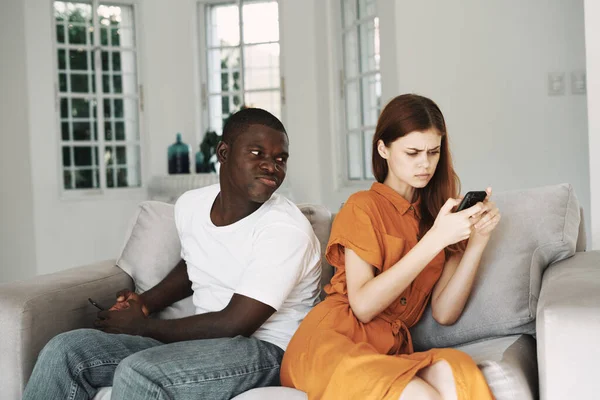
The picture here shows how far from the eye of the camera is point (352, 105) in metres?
5.08

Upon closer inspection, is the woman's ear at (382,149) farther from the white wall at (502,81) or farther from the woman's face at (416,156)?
the white wall at (502,81)

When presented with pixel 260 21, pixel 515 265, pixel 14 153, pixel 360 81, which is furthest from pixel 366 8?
pixel 515 265

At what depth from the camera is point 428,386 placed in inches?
49.5

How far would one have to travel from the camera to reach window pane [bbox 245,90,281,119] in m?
5.70

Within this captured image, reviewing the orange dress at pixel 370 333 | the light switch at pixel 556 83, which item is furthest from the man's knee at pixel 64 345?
the light switch at pixel 556 83

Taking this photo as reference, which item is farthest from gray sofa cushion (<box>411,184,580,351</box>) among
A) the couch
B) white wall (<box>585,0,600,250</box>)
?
white wall (<box>585,0,600,250</box>)

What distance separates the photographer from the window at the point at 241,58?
572 cm

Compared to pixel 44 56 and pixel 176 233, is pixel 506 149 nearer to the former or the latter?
pixel 176 233

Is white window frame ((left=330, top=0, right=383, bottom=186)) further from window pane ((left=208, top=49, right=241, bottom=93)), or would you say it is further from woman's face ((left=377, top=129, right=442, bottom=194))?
woman's face ((left=377, top=129, right=442, bottom=194))

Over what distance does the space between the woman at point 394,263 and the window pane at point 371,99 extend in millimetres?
3063

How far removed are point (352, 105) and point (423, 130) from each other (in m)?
3.49

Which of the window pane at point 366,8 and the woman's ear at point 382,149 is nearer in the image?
the woman's ear at point 382,149

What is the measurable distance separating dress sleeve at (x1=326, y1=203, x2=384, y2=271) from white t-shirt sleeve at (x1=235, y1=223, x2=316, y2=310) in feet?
0.24

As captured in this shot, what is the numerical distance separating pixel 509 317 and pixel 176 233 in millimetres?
978
